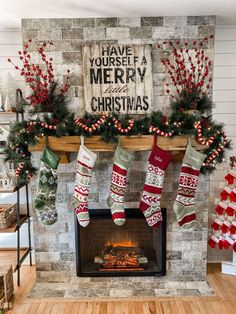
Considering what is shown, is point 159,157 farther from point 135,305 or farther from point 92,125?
point 135,305

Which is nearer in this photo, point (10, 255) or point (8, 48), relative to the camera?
point (8, 48)

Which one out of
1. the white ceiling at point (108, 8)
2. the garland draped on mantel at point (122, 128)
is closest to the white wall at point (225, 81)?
the white ceiling at point (108, 8)

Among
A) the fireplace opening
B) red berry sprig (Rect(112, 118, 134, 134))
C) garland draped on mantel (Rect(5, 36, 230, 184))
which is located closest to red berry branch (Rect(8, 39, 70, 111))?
garland draped on mantel (Rect(5, 36, 230, 184))

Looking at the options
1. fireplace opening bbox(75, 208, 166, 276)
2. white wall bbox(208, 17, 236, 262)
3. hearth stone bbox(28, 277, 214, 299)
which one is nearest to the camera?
hearth stone bbox(28, 277, 214, 299)

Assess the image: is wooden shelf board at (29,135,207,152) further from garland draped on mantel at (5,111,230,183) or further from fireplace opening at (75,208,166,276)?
fireplace opening at (75,208,166,276)

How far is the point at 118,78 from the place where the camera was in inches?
100

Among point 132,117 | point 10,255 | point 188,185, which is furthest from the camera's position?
point 10,255

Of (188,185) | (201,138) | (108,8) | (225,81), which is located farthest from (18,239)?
(225,81)

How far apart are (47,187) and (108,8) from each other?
1.40 m

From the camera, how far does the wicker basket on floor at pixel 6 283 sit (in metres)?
2.43

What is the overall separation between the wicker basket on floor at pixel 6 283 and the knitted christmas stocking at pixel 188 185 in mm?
1437

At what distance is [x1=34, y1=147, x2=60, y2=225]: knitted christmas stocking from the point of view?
7.55 ft

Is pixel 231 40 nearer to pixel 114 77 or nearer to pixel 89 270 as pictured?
pixel 114 77

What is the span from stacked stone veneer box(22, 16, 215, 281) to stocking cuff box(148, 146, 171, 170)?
34cm
